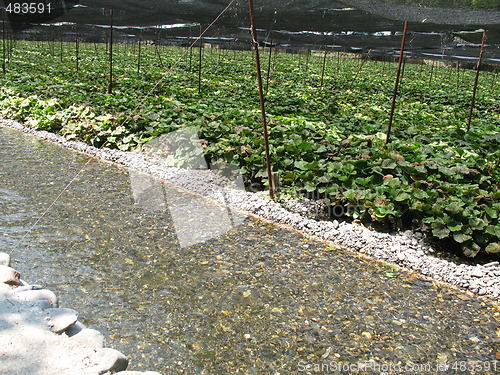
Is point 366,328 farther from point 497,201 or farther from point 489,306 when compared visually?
point 497,201

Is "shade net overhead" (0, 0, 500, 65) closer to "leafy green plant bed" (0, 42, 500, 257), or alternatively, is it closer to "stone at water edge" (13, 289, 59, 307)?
"leafy green plant bed" (0, 42, 500, 257)

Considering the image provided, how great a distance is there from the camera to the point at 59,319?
234 cm

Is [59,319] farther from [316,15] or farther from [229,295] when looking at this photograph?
[316,15]

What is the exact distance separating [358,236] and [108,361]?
263cm

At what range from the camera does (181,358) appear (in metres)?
2.48

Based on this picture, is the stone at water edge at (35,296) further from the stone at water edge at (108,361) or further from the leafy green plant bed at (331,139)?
the leafy green plant bed at (331,139)

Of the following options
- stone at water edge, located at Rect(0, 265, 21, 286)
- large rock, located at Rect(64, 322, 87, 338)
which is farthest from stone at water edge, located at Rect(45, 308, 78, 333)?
stone at water edge, located at Rect(0, 265, 21, 286)

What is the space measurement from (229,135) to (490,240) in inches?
133

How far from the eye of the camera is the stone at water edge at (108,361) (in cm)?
207

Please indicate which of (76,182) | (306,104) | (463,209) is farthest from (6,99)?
(463,209)

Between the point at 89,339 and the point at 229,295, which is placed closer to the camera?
the point at 89,339

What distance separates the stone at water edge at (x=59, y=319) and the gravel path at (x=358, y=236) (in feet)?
8.07

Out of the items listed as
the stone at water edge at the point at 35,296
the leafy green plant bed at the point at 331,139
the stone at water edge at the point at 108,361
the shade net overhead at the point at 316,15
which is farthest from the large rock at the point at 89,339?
the shade net overhead at the point at 316,15

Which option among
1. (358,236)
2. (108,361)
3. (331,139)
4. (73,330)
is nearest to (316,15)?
(331,139)
